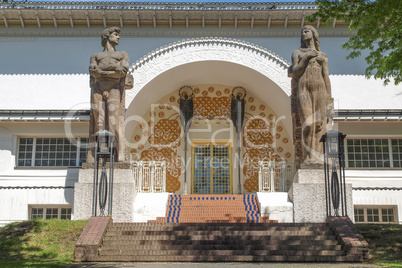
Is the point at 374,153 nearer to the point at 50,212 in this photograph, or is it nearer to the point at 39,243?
the point at 50,212

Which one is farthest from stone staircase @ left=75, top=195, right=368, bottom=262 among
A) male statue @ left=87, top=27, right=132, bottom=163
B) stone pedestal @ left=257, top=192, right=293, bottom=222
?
male statue @ left=87, top=27, right=132, bottom=163

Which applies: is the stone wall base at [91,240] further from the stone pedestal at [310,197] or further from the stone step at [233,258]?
the stone pedestal at [310,197]

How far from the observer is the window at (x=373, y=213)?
1741 cm

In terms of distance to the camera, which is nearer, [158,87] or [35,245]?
[35,245]

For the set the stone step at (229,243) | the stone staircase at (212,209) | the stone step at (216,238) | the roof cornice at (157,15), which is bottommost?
the stone step at (229,243)

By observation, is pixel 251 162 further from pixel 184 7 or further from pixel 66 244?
pixel 66 244

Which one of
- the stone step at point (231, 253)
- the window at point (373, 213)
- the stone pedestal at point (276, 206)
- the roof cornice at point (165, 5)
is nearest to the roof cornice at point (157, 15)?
the roof cornice at point (165, 5)

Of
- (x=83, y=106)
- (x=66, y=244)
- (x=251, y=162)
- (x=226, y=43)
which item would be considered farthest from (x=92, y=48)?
(x=66, y=244)

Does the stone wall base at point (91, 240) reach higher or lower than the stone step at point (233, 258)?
higher

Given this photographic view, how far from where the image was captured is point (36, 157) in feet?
60.2

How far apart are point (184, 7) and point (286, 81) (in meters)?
5.42

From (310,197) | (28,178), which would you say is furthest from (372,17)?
(28,178)

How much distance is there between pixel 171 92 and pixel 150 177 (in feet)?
12.9

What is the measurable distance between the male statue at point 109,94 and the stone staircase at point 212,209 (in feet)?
6.90
